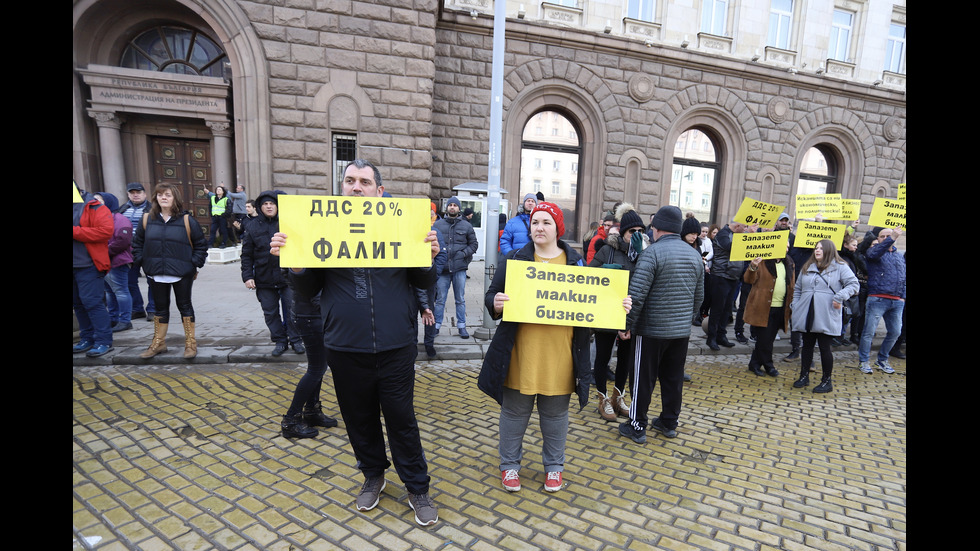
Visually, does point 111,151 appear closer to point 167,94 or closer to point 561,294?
point 167,94

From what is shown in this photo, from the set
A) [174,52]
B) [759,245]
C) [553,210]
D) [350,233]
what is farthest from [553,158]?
[350,233]

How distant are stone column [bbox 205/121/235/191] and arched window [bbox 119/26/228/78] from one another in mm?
1872

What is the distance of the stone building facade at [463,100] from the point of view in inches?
420

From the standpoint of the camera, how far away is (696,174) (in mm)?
15945

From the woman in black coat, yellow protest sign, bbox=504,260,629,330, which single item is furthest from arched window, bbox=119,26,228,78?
yellow protest sign, bbox=504,260,629,330

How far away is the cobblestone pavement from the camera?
2.74 metres

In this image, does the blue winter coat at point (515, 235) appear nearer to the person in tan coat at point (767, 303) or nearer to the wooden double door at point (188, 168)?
the person in tan coat at point (767, 303)

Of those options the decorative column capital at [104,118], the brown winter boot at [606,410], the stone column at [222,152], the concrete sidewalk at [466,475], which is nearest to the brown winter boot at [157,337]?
A: the concrete sidewalk at [466,475]

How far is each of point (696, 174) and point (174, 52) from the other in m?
16.9

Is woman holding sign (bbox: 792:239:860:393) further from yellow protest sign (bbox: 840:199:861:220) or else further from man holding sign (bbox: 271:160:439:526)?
man holding sign (bbox: 271:160:439:526)

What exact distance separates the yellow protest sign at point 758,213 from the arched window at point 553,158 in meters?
8.17

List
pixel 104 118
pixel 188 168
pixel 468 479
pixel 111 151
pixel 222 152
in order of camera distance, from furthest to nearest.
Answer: pixel 188 168, pixel 222 152, pixel 111 151, pixel 104 118, pixel 468 479

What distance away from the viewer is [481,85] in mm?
12781
